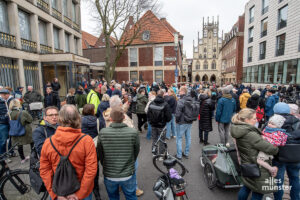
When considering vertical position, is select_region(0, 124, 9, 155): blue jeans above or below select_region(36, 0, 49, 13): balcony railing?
below

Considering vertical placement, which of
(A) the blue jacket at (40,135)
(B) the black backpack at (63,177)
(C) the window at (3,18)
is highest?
(C) the window at (3,18)

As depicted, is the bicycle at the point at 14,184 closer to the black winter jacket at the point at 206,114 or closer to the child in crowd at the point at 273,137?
the child in crowd at the point at 273,137

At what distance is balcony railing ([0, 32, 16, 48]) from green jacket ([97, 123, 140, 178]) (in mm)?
10569

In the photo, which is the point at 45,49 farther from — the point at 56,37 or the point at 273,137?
the point at 273,137

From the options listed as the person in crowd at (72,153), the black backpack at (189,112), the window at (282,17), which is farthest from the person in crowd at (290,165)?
the window at (282,17)

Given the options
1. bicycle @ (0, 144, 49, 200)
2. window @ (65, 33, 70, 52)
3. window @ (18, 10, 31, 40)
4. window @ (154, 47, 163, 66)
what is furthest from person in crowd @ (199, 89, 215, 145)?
window @ (154, 47, 163, 66)

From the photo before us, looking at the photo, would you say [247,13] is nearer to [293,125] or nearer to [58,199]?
[293,125]

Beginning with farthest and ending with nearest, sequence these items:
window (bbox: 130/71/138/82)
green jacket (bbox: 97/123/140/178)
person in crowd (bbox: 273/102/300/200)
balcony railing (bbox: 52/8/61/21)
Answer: window (bbox: 130/71/138/82), balcony railing (bbox: 52/8/61/21), person in crowd (bbox: 273/102/300/200), green jacket (bbox: 97/123/140/178)

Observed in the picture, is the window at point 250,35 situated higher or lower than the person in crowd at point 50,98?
higher

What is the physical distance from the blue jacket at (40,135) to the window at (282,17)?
74.8ft

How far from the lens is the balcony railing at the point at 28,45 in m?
10.4

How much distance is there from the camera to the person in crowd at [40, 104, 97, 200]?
1.74 m

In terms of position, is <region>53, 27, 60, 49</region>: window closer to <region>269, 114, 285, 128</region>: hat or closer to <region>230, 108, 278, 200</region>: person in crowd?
<region>230, 108, 278, 200</region>: person in crowd

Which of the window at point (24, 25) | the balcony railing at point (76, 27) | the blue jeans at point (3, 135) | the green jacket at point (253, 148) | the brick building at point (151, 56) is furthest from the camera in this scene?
the brick building at point (151, 56)
